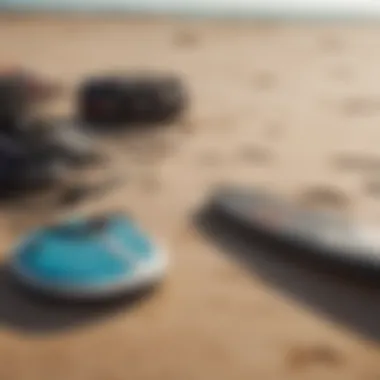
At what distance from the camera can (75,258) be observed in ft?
2.29

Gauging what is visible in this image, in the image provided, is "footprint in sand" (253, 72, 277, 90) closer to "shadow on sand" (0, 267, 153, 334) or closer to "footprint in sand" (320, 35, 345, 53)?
"footprint in sand" (320, 35, 345, 53)

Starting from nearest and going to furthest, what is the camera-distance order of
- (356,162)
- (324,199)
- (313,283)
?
1. (313,283)
2. (324,199)
3. (356,162)

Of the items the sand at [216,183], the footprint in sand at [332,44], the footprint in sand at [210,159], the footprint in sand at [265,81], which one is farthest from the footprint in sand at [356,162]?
the footprint in sand at [332,44]

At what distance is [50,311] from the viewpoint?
0.70 m

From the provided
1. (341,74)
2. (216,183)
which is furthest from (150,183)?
(341,74)

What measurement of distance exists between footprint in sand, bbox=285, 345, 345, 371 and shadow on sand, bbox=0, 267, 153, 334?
13cm

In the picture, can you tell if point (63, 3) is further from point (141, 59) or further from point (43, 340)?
point (43, 340)

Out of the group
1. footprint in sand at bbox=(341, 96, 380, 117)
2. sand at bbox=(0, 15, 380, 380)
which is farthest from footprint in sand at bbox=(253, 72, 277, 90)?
footprint in sand at bbox=(341, 96, 380, 117)

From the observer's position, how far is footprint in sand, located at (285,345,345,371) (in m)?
0.64

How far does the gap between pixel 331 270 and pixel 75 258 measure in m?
0.20

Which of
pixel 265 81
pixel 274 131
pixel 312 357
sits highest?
pixel 265 81

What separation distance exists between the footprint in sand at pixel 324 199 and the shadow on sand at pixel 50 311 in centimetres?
23

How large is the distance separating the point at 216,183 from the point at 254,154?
0.10 meters

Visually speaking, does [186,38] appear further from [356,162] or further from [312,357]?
[312,357]
